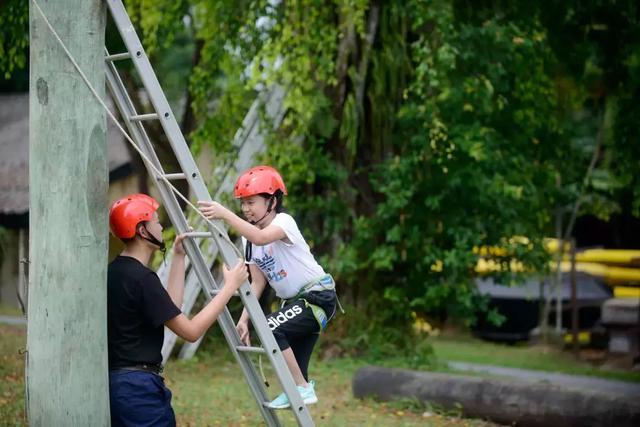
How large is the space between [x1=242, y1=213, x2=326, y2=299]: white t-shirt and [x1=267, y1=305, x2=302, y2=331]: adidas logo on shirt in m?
0.19

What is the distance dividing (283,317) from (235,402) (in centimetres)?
478

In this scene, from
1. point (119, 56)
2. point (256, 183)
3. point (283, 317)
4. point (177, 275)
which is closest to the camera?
point (119, 56)

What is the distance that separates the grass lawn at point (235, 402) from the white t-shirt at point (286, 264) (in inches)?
104

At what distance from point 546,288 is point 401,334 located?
31.2 ft

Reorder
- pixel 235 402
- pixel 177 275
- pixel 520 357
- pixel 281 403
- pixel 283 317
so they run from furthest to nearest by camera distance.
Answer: pixel 520 357 → pixel 235 402 → pixel 283 317 → pixel 281 403 → pixel 177 275

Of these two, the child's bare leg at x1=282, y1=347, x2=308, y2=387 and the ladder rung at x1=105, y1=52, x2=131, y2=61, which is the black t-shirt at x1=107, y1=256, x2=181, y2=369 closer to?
the ladder rung at x1=105, y1=52, x2=131, y2=61

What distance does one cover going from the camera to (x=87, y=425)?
18.5 feet

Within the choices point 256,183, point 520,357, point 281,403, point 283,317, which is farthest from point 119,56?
point 520,357

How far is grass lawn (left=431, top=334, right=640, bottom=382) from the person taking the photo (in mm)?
17859

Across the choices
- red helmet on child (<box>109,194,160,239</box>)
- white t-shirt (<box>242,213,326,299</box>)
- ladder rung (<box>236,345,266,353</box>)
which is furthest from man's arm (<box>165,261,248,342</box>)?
white t-shirt (<box>242,213,326,299</box>)

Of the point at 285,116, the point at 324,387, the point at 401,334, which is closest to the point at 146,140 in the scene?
the point at 324,387

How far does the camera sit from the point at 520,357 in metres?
19.9

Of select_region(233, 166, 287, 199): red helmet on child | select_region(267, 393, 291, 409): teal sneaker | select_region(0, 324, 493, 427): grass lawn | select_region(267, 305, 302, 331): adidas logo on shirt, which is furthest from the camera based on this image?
select_region(0, 324, 493, 427): grass lawn

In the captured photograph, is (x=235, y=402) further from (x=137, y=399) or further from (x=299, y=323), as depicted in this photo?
(x=137, y=399)
